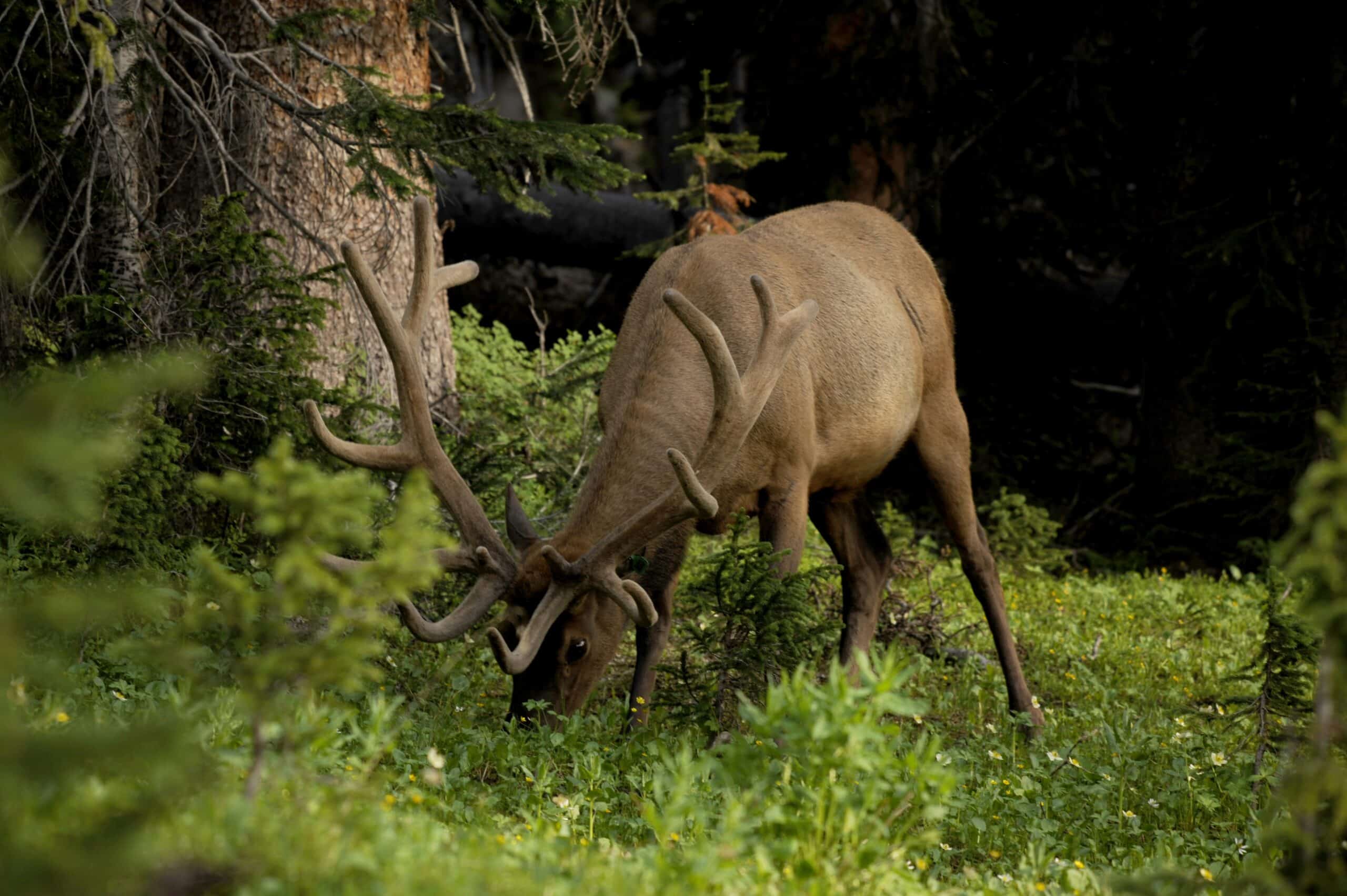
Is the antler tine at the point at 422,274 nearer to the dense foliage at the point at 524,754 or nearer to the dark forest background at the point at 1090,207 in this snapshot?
the dense foliage at the point at 524,754

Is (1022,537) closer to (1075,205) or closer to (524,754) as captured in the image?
(1075,205)

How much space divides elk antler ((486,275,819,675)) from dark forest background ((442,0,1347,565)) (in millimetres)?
5117

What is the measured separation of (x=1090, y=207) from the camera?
11797 millimetres

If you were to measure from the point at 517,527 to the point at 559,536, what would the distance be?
178 mm

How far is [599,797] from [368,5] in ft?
17.9

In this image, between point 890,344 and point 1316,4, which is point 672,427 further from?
point 1316,4

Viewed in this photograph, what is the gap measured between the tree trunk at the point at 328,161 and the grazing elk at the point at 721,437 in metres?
2.10

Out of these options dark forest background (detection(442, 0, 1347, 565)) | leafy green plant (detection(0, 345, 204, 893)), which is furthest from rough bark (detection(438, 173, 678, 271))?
leafy green plant (detection(0, 345, 204, 893))

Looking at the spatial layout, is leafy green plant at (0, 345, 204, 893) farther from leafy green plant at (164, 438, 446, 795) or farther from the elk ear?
the elk ear

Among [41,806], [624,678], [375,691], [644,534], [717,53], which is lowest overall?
[624,678]

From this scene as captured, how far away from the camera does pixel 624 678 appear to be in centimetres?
685

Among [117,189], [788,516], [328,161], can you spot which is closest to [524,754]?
[788,516]

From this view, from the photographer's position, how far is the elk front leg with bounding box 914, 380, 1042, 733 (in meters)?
7.15

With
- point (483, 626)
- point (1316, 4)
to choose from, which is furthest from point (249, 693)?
point (1316, 4)
